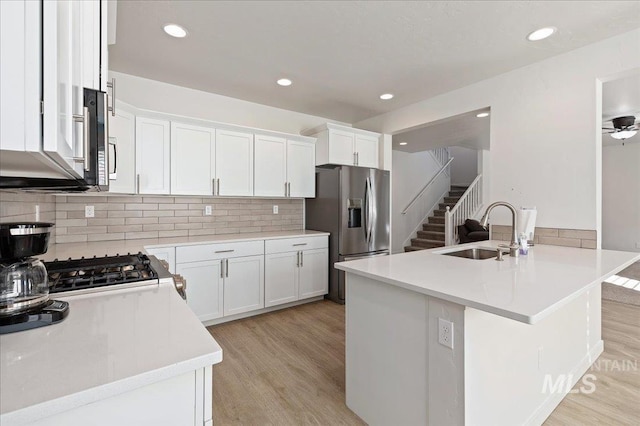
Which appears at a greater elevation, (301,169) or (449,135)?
(449,135)

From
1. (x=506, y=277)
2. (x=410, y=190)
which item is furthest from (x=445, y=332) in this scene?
(x=410, y=190)

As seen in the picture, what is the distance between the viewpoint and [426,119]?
146 inches

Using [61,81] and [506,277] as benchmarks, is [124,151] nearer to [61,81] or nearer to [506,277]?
[61,81]

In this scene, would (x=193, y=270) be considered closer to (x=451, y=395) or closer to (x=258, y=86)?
(x=258, y=86)

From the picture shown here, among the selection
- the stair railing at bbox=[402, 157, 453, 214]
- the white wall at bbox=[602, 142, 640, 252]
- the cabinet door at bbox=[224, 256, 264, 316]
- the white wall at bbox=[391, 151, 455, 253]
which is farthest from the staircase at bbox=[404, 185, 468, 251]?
the cabinet door at bbox=[224, 256, 264, 316]

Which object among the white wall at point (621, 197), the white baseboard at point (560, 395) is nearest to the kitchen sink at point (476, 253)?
the white baseboard at point (560, 395)

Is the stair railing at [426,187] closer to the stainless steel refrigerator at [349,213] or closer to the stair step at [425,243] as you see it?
the stair step at [425,243]

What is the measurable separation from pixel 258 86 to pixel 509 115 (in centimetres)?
263

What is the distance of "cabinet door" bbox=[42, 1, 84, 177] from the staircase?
6.66m

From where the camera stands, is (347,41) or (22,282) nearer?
(22,282)

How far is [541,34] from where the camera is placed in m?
2.31

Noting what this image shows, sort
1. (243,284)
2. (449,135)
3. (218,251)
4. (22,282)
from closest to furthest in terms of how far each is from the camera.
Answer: (22,282), (218,251), (243,284), (449,135)

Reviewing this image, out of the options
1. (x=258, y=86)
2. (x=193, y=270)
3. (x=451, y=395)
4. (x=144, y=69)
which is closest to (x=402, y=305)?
(x=451, y=395)

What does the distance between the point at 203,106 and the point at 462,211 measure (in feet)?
18.1
